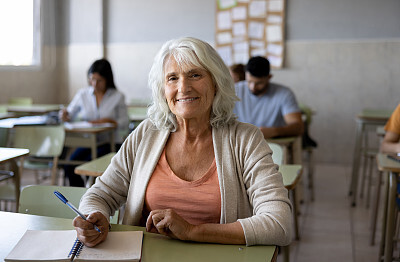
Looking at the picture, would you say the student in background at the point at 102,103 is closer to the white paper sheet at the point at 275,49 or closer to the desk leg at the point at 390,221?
the desk leg at the point at 390,221

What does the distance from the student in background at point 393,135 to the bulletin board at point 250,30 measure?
354 cm

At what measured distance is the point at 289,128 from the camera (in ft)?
11.1

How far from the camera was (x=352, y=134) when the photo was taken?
614 cm

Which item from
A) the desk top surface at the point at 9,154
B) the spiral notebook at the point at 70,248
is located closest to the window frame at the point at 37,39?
the desk top surface at the point at 9,154

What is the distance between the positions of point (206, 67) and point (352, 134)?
5139mm

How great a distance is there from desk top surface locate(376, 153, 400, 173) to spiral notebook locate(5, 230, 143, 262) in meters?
1.53

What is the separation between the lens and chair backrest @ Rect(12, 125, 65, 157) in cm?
338

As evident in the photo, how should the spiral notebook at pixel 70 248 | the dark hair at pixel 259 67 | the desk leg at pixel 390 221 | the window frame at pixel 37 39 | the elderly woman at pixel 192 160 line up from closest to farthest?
the spiral notebook at pixel 70 248 < the elderly woman at pixel 192 160 < the desk leg at pixel 390 221 < the dark hair at pixel 259 67 < the window frame at pixel 37 39

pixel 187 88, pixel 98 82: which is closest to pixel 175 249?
pixel 187 88

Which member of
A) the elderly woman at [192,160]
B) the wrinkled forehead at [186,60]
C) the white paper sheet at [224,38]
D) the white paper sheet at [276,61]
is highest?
the white paper sheet at [224,38]

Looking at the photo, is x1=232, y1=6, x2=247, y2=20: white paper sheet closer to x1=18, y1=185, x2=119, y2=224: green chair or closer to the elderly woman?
the elderly woman

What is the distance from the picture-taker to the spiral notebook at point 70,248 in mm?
1089

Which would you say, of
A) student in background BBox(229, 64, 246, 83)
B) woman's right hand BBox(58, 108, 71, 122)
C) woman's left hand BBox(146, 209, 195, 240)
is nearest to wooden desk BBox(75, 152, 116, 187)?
woman's left hand BBox(146, 209, 195, 240)

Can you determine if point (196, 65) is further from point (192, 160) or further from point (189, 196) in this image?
point (189, 196)
